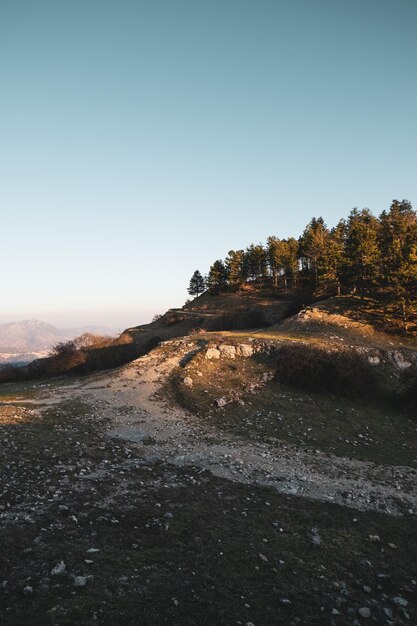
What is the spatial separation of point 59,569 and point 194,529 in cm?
463

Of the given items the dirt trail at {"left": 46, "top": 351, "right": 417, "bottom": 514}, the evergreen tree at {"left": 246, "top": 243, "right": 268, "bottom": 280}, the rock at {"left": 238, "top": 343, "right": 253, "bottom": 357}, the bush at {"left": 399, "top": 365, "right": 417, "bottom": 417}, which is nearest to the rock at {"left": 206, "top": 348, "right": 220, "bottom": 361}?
the rock at {"left": 238, "top": 343, "right": 253, "bottom": 357}

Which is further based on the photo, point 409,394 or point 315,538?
point 409,394

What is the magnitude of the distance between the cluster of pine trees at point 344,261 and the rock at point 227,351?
2703cm

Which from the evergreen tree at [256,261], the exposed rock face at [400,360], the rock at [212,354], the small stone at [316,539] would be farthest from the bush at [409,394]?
the evergreen tree at [256,261]

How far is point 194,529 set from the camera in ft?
39.2

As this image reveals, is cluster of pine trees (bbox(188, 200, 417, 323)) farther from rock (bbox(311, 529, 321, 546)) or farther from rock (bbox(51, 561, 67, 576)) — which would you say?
rock (bbox(51, 561, 67, 576))

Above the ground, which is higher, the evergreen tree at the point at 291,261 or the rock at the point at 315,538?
the evergreen tree at the point at 291,261

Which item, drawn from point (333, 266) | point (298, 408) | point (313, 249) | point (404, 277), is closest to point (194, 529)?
point (298, 408)

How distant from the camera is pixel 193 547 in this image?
1081 centimetres

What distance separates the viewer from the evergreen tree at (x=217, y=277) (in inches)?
3981

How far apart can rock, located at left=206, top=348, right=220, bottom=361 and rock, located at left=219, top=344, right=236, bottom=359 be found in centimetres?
62

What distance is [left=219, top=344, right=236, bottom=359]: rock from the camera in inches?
Result: 1491

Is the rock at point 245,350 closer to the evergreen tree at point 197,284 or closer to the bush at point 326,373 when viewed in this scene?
the bush at point 326,373

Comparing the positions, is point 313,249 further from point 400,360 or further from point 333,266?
point 400,360
